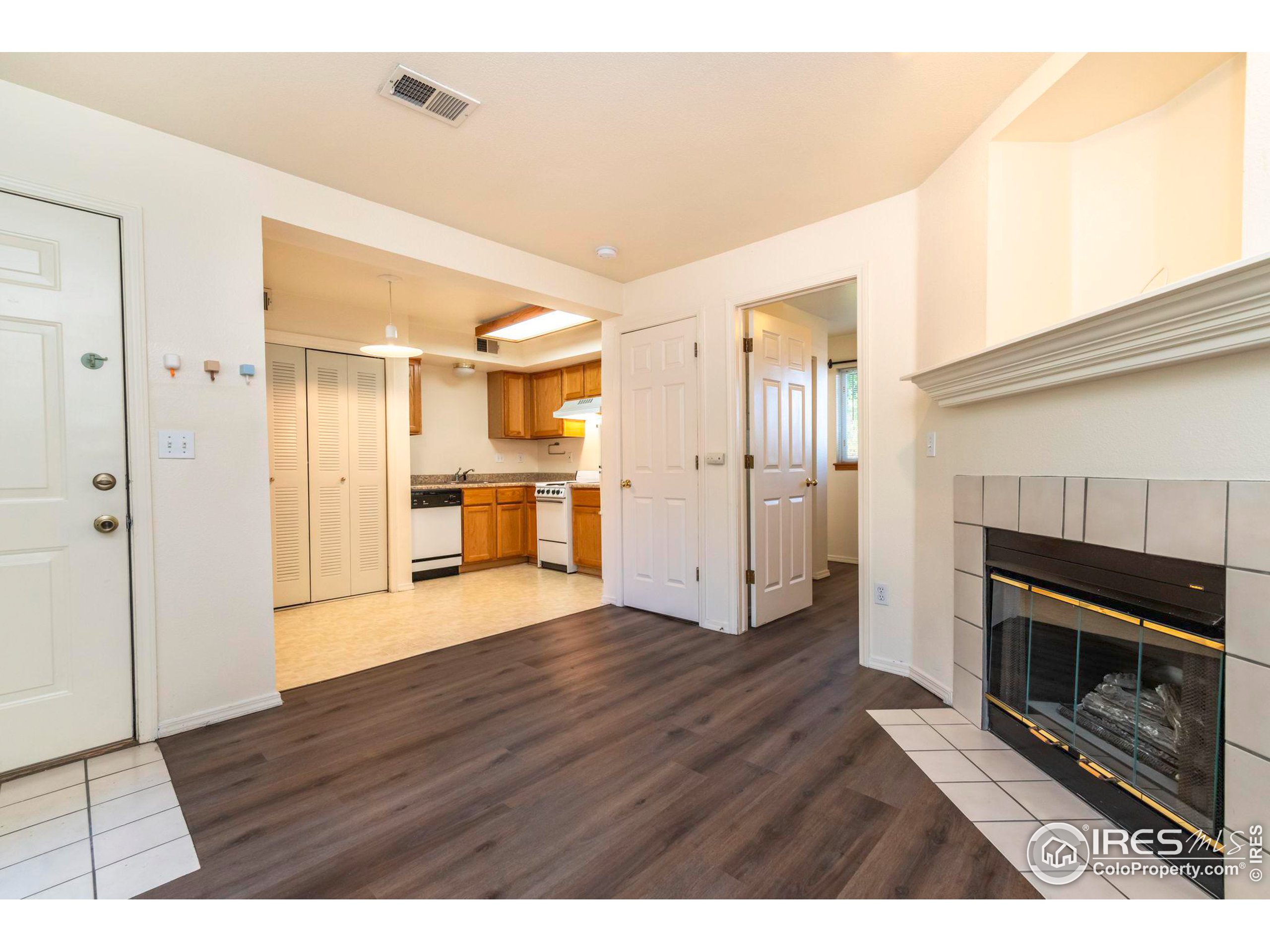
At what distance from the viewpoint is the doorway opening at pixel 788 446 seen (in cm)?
351

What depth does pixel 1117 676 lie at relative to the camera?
1607 mm

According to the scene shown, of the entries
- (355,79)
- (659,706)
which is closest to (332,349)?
(355,79)

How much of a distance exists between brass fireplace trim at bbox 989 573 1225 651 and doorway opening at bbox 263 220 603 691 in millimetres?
2817

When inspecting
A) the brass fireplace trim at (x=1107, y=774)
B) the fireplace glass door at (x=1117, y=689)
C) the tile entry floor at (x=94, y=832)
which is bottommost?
the tile entry floor at (x=94, y=832)

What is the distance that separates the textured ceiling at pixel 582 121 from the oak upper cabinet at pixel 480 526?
3.17 m

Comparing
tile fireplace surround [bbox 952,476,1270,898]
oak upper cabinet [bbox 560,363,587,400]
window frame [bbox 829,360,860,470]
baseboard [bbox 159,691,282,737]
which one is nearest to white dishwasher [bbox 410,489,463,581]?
oak upper cabinet [bbox 560,363,587,400]

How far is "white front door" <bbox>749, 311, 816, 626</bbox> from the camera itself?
11.6ft

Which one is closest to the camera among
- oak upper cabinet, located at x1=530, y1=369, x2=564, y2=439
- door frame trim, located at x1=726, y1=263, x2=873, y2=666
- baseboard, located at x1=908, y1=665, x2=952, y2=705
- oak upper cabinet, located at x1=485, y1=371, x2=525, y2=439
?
baseboard, located at x1=908, y1=665, x2=952, y2=705

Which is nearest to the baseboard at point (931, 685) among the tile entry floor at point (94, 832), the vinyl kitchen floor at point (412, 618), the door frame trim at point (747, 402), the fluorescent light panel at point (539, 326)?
the door frame trim at point (747, 402)

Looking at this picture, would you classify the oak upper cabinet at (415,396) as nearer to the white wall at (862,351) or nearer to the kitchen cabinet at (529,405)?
the kitchen cabinet at (529,405)

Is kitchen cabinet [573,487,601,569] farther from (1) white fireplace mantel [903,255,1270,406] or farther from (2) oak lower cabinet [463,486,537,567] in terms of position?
(1) white fireplace mantel [903,255,1270,406]

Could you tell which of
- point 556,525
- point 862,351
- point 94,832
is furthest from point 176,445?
point 556,525

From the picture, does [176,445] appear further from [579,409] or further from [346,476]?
[579,409]
